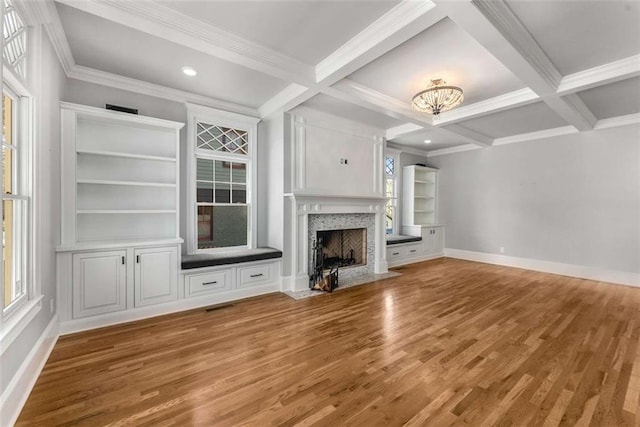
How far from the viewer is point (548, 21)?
2.26 meters

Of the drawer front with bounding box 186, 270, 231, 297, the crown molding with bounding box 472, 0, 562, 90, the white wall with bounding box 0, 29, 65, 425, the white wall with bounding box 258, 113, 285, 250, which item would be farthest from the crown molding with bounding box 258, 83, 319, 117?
the drawer front with bounding box 186, 270, 231, 297

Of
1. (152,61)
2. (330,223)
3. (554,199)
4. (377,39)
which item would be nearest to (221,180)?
(152,61)

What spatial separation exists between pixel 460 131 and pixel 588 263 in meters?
3.33

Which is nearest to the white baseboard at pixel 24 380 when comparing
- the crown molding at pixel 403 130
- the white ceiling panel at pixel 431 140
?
the crown molding at pixel 403 130

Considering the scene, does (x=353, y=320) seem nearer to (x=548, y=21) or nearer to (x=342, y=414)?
(x=342, y=414)

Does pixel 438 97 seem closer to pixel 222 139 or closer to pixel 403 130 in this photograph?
pixel 403 130

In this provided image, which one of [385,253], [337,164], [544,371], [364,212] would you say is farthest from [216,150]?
[544,371]

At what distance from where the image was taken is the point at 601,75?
2973 mm

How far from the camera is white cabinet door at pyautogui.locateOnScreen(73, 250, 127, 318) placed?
2.75 m

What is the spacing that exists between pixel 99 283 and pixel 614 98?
6917 millimetres

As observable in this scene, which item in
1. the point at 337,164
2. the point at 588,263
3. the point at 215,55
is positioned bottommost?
the point at 588,263

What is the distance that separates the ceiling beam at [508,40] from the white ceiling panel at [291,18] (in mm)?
561

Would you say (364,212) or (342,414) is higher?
(364,212)

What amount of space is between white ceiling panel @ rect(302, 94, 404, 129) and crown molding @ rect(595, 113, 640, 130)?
3454 mm
